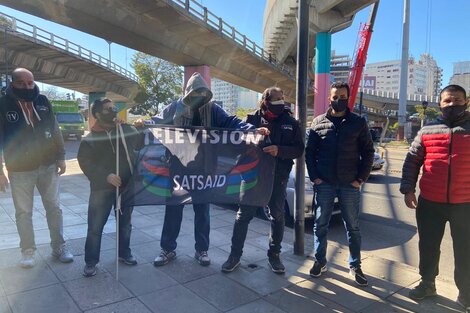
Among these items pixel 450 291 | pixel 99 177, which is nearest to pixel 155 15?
pixel 99 177

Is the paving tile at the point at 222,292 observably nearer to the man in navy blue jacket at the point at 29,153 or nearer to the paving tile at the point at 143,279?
the paving tile at the point at 143,279

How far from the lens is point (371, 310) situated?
11.0 feet

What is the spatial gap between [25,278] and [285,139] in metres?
3.01

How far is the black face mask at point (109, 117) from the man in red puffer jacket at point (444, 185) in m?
2.99

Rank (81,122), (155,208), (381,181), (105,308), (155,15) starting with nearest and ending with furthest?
(105,308) → (155,208) → (381,181) → (155,15) → (81,122)

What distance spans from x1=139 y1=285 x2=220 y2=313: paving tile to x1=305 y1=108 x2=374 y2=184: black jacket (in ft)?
5.69

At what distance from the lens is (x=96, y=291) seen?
11.6 feet

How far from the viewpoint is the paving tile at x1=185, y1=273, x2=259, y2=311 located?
11.1 feet

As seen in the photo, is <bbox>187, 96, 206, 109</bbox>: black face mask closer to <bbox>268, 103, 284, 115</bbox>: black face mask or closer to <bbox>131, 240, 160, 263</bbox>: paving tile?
<bbox>268, 103, 284, 115</bbox>: black face mask

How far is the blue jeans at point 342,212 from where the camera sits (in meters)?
3.85

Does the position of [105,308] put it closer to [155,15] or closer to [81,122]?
[155,15]

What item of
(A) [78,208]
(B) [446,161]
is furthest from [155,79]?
(B) [446,161]

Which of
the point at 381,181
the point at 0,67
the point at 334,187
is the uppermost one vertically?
the point at 0,67

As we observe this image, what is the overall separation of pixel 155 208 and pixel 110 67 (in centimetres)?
3244
